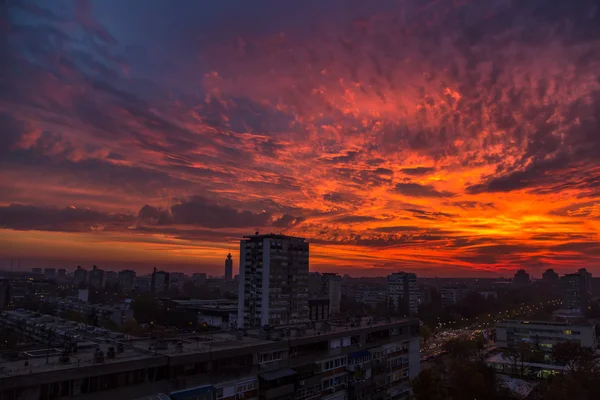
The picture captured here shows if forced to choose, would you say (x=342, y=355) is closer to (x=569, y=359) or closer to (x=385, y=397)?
(x=385, y=397)

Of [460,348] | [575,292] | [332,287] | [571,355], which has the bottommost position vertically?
[460,348]

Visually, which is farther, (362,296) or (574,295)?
(362,296)

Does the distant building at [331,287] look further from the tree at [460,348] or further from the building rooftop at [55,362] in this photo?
the building rooftop at [55,362]

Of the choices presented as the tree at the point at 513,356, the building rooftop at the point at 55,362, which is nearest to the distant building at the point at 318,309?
the tree at the point at 513,356

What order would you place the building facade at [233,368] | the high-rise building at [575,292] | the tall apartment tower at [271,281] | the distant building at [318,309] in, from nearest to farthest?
the building facade at [233,368] < the tall apartment tower at [271,281] < the distant building at [318,309] < the high-rise building at [575,292]

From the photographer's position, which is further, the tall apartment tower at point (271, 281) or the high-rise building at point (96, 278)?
the high-rise building at point (96, 278)

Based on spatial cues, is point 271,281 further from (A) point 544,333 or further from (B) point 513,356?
(A) point 544,333

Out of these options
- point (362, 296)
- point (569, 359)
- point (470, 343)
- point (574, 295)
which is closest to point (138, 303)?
point (470, 343)

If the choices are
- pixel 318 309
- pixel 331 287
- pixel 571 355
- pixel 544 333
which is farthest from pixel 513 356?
pixel 331 287
